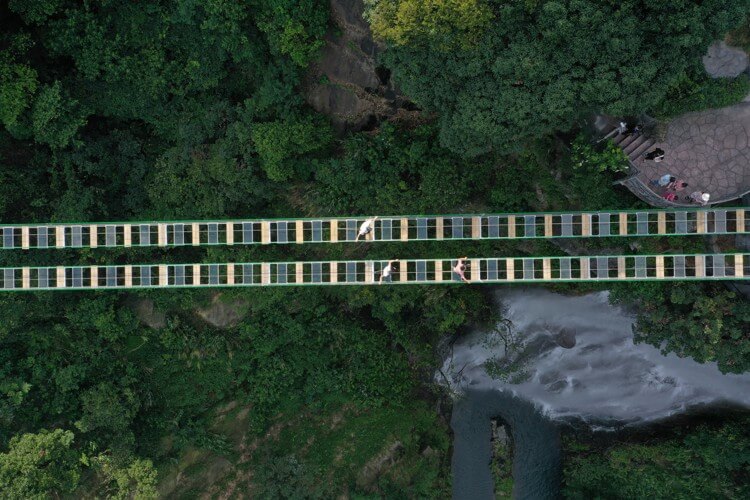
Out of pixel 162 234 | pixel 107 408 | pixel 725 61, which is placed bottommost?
pixel 107 408

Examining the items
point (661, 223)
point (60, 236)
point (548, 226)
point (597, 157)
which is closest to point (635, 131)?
point (597, 157)

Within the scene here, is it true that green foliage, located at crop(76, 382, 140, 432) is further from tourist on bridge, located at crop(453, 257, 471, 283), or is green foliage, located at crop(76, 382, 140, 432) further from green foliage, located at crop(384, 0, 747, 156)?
green foliage, located at crop(384, 0, 747, 156)

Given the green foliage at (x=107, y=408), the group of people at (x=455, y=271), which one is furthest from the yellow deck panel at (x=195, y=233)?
the group of people at (x=455, y=271)

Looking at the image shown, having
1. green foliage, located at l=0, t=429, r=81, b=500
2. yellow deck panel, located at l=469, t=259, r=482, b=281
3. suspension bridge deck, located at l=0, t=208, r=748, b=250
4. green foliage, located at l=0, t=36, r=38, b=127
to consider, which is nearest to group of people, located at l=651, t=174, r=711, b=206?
suspension bridge deck, located at l=0, t=208, r=748, b=250

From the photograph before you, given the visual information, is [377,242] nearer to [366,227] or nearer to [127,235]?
[366,227]

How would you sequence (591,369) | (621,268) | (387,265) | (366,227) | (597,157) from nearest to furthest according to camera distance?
(597,157) → (621,268) → (366,227) → (387,265) → (591,369)
